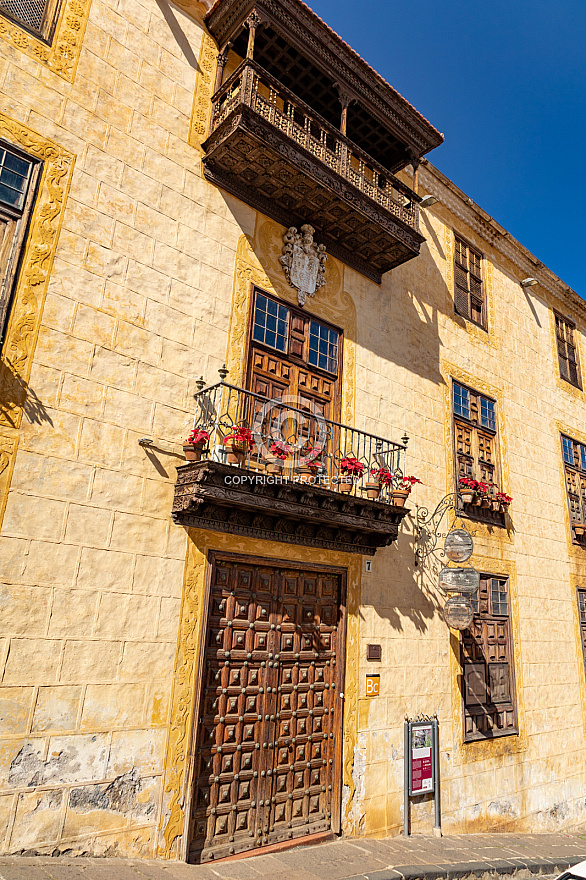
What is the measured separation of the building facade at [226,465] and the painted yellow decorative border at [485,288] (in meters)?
0.87

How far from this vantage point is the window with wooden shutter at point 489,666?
10195 mm

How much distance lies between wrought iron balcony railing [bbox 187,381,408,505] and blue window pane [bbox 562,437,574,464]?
796 centimetres

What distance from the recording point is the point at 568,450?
598 inches

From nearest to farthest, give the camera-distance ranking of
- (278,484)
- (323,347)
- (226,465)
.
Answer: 1. (226,465)
2. (278,484)
3. (323,347)

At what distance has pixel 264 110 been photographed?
25.5 feet

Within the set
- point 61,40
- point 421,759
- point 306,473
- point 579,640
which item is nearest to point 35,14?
point 61,40

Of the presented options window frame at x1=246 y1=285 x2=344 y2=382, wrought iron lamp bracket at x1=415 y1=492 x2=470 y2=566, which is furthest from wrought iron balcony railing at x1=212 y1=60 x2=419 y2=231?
wrought iron lamp bracket at x1=415 y1=492 x2=470 y2=566

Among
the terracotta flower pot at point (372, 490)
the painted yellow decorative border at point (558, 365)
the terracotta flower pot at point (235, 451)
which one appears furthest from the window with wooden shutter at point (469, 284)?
the terracotta flower pot at point (235, 451)

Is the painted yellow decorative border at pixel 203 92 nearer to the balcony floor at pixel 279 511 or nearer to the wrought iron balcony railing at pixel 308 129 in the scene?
the wrought iron balcony railing at pixel 308 129

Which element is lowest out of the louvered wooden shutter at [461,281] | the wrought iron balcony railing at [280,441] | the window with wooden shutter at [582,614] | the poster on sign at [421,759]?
the poster on sign at [421,759]

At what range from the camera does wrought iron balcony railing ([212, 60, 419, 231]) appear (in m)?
7.67

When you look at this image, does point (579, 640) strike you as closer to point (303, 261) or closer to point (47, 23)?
point (303, 261)

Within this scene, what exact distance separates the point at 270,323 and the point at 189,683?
4.98m

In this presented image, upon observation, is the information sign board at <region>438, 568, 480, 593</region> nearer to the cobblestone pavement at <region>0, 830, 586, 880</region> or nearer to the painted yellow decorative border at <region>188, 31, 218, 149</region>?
the cobblestone pavement at <region>0, 830, 586, 880</region>
